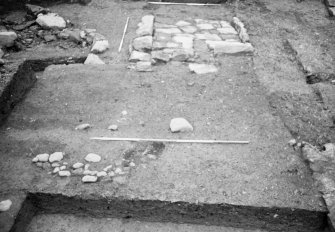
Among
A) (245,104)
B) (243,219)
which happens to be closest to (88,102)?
(245,104)

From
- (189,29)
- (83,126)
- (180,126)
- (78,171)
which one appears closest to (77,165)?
(78,171)

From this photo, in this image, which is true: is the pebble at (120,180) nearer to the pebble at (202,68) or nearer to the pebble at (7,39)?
the pebble at (202,68)

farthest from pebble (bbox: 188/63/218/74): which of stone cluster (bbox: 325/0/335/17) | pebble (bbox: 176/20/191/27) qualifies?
stone cluster (bbox: 325/0/335/17)

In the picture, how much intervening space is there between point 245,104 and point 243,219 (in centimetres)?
161

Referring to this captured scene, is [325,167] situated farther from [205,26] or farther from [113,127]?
[205,26]

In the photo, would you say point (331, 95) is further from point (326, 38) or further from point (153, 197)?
point (153, 197)

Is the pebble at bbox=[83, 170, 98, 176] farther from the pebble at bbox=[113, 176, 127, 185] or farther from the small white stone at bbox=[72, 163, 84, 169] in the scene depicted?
the pebble at bbox=[113, 176, 127, 185]

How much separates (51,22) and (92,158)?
11.5 ft

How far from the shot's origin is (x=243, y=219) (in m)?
2.81

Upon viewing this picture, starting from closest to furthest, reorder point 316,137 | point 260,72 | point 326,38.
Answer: point 316,137 → point 260,72 → point 326,38

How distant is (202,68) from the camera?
15.0ft

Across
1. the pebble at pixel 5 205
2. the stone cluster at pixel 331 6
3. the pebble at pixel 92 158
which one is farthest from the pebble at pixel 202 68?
the stone cluster at pixel 331 6

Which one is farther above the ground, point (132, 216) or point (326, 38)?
point (326, 38)

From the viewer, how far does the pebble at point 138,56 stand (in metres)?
4.67
